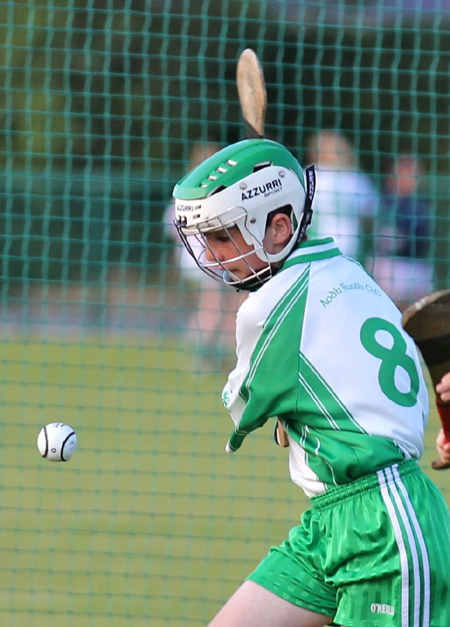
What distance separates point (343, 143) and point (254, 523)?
15.9ft

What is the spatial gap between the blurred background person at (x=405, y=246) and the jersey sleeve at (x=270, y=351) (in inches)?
214

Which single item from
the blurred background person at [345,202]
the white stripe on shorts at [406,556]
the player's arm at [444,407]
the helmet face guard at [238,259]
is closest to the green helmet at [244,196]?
the helmet face guard at [238,259]

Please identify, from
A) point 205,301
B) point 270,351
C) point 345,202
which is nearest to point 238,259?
point 270,351

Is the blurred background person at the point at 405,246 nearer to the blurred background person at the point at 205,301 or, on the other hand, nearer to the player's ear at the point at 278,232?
the blurred background person at the point at 205,301

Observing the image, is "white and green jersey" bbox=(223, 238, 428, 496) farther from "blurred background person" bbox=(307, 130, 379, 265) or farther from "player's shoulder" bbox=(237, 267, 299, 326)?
"blurred background person" bbox=(307, 130, 379, 265)

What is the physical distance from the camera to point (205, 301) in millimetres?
11172

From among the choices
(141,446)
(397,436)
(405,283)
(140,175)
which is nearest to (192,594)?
(397,436)

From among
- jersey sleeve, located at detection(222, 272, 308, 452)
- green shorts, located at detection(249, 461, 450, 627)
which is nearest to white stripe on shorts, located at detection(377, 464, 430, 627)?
green shorts, located at detection(249, 461, 450, 627)

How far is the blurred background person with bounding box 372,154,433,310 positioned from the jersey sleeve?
5425mm

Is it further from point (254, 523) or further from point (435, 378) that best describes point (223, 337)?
point (435, 378)

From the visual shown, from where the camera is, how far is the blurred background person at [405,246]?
29.2ft

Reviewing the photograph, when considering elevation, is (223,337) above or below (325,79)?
below

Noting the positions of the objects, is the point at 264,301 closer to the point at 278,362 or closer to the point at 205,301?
the point at 278,362

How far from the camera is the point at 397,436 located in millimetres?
3229
